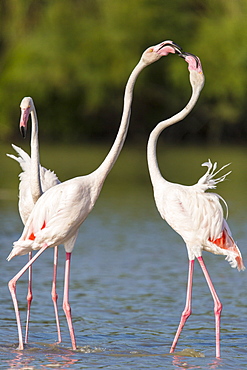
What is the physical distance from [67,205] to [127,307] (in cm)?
231

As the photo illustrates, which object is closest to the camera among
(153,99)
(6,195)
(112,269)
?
(112,269)

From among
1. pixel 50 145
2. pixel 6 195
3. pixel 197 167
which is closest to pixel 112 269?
pixel 6 195

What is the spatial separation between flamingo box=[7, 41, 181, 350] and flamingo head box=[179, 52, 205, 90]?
6.5 inches

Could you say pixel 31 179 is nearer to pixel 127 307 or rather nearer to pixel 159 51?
pixel 159 51

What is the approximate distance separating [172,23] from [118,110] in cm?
545

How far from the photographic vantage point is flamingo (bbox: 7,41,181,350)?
21.6ft

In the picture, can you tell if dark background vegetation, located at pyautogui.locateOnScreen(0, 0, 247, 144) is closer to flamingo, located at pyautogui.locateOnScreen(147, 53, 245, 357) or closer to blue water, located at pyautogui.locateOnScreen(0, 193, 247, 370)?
blue water, located at pyautogui.locateOnScreen(0, 193, 247, 370)

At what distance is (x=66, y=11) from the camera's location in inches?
1656

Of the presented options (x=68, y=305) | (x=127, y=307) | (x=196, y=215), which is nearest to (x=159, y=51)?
(x=196, y=215)

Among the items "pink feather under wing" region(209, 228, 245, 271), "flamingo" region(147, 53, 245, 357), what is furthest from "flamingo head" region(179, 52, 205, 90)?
"pink feather under wing" region(209, 228, 245, 271)

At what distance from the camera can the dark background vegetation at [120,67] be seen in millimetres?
40438

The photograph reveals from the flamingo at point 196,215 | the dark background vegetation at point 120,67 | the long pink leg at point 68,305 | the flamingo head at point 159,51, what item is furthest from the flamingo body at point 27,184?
the dark background vegetation at point 120,67

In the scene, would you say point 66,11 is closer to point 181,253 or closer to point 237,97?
point 237,97

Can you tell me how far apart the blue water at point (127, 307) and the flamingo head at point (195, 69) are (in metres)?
2.29
